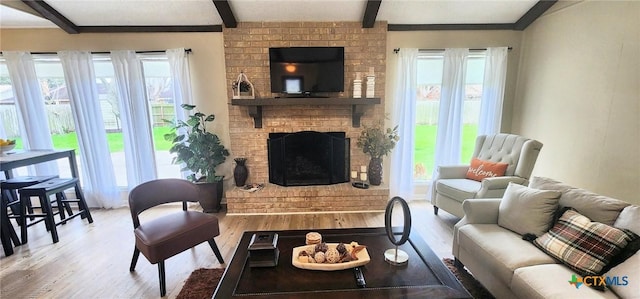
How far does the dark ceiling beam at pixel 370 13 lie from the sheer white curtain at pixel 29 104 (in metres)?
4.19

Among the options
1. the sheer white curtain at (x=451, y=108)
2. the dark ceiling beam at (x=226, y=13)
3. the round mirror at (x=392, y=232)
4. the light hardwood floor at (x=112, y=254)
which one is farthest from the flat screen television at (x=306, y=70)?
the round mirror at (x=392, y=232)

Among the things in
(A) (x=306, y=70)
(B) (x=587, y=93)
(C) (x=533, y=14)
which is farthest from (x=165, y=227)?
(C) (x=533, y=14)

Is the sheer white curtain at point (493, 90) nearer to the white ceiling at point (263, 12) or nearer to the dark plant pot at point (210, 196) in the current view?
the white ceiling at point (263, 12)

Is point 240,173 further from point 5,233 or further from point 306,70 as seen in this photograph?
point 5,233

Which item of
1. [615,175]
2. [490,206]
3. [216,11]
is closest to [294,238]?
[490,206]

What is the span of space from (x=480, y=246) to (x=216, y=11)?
139 inches

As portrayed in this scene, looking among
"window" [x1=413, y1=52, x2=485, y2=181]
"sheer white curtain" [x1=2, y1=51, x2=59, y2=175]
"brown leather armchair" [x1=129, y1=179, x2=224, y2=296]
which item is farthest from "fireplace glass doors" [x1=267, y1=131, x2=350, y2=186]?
"sheer white curtain" [x1=2, y1=51, x2=59, y2=175]

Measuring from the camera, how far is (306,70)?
129 inches

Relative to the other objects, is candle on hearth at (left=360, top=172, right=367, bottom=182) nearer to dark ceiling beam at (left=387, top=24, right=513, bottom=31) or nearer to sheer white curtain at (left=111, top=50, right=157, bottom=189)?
dark ceiling beam at (left=387, top=24, right=513, bottom=31)

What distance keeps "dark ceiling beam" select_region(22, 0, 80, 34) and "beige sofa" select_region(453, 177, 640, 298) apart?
4.66m

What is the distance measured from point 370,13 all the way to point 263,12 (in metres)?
1.25

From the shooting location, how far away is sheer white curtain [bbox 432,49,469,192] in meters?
3.50

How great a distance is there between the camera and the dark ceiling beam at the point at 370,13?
291 cm

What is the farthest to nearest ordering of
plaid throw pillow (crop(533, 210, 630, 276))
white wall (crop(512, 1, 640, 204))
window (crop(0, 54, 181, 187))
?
window (crop(0, 54, 181, 187)) → white wall (crop(512, 1, 640, 204)) → plaid throw pillow (crop(533, 210, 630, 276))
